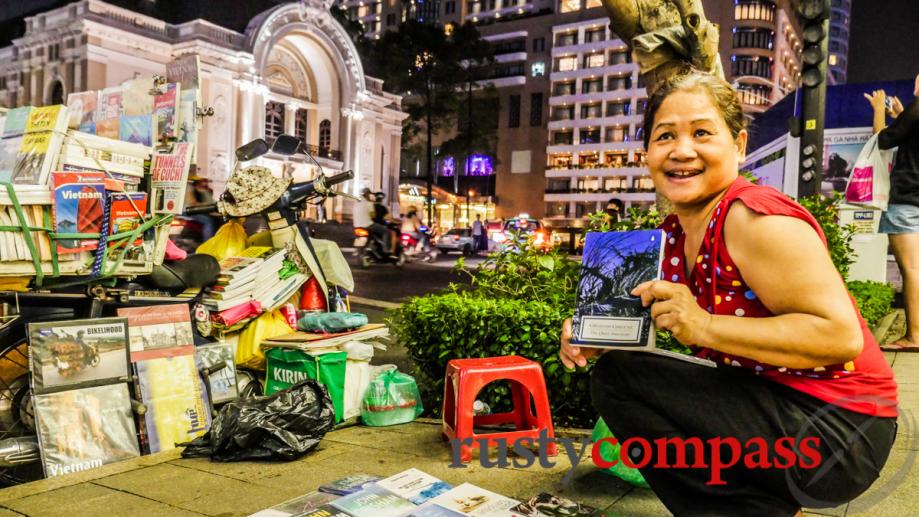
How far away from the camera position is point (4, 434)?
3398 millimetres

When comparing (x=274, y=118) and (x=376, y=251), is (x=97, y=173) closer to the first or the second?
(x=376, y=251)

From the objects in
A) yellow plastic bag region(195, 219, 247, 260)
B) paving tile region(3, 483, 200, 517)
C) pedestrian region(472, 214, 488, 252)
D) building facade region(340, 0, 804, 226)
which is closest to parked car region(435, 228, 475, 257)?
pedestrian region(472, 214, 488, 252)

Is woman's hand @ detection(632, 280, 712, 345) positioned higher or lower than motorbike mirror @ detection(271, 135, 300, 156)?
lower

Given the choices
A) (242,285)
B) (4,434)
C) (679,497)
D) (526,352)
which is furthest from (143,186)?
(679,497)

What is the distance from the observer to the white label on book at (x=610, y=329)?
1828 mm

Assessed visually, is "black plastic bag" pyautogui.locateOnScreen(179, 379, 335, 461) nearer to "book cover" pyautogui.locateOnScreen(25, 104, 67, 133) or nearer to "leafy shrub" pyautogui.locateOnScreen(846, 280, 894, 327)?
"book cover" pyautogui.locateOnScreen(25, 104, 67, 133)

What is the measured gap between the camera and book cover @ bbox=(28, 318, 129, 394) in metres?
3.19

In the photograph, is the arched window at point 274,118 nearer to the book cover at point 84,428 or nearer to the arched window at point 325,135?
the arched window at point 325,135

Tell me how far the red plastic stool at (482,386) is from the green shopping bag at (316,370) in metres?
0.74

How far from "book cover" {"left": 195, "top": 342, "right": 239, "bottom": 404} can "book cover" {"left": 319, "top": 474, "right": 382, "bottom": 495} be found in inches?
53.0

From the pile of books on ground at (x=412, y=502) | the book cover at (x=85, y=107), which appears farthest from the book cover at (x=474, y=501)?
the book cover at (x=85, y=107)

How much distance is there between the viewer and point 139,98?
148 inches

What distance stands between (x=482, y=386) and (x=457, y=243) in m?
26.3

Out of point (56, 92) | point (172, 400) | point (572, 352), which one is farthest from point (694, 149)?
point (56, 92)
